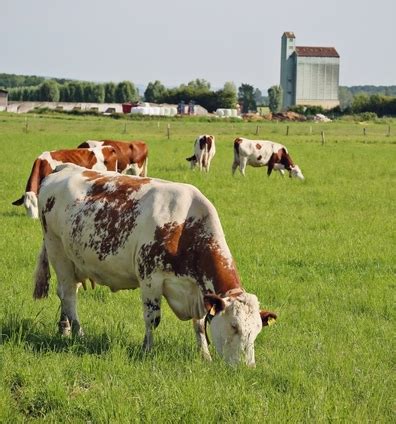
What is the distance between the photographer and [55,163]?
55.9ft

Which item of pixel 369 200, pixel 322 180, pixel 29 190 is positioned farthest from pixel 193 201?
pixel 322 180

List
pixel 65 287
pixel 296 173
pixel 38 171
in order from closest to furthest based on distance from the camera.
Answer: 1. pixel 65 287
2. pixel 38 171
3. pixel 296 173

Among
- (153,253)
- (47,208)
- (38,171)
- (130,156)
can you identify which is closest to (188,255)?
(153,253)

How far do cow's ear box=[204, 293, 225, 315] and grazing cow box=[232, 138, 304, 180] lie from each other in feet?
65.7

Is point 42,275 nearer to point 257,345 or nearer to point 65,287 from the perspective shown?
point 65,287

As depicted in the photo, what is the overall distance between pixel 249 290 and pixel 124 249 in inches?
120

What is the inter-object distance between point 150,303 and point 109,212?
3.42 ft

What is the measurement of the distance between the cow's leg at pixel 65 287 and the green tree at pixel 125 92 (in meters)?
171

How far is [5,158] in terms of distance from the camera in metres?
29.6

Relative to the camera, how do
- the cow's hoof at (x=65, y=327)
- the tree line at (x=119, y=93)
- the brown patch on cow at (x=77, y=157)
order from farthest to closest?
1. the tree line at (x=119, y=93)
2. the brown patch on cow at (x=77, y=157)
3. the cow's hoof at (x=65, y=327)

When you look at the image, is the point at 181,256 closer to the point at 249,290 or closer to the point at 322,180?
the point at 249,290

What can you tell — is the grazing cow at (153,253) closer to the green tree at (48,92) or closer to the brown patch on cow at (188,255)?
the brown patch on cow at (188,255)

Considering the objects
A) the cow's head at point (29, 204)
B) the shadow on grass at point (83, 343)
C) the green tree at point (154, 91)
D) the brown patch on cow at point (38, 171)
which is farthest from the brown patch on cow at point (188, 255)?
the green tree at point (154, 91)

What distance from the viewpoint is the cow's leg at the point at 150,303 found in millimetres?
7160
